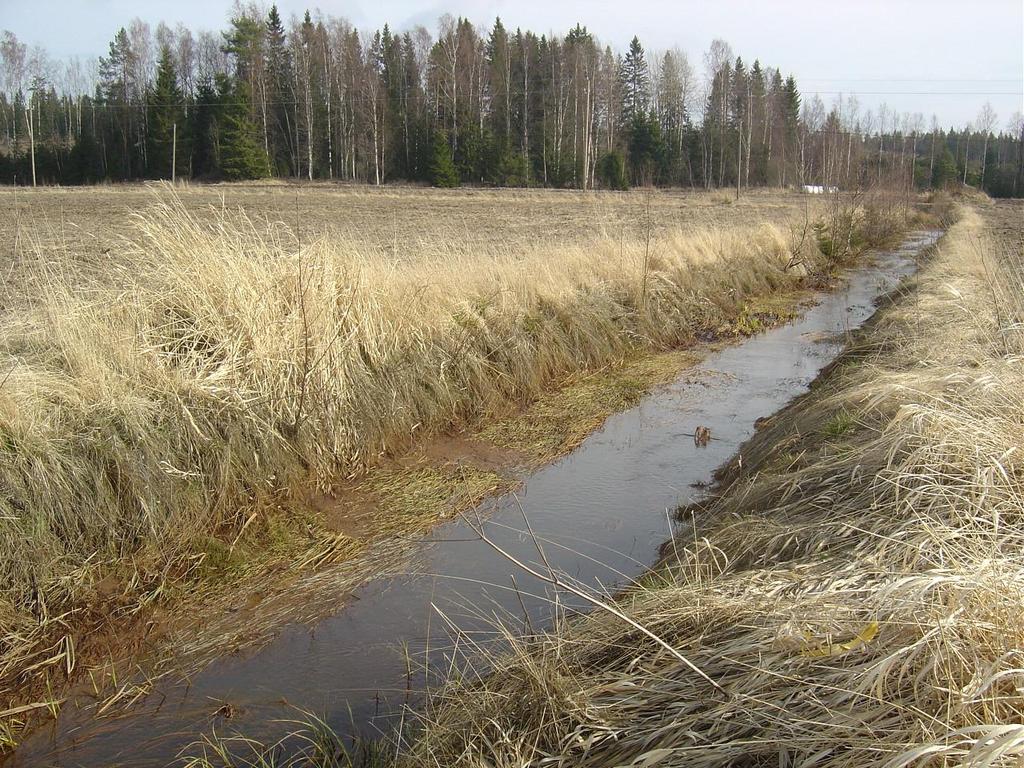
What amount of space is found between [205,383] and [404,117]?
49195 mm

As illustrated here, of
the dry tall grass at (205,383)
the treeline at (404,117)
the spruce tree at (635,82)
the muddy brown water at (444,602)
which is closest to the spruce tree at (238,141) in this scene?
the treeline at (404,117)

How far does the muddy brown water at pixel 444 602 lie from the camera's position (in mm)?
3430

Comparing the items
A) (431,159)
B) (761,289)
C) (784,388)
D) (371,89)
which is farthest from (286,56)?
(784,388)

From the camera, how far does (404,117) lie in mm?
51281

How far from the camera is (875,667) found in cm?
228

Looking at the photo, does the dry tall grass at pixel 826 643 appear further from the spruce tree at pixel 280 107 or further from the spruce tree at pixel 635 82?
the spruce tree at pixel 635 82

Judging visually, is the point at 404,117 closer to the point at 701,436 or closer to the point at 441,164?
the point at 441,164

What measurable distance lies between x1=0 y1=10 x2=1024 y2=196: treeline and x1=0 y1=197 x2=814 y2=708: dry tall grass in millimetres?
39734

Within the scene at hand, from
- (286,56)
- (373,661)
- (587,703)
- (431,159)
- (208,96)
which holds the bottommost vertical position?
(373,661)

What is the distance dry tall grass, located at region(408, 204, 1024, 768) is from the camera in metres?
2.22

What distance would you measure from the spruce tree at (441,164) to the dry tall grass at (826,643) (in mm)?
44869

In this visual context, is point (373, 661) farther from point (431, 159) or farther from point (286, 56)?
point (286, 56)

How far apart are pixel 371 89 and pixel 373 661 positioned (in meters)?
50.6

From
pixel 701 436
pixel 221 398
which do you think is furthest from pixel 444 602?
pixel 701 436
